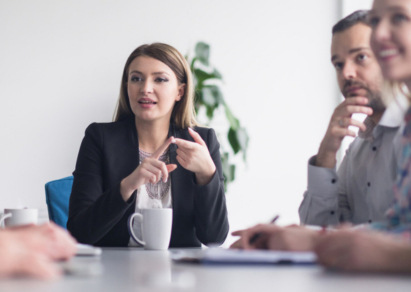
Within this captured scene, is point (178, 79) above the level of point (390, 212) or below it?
above

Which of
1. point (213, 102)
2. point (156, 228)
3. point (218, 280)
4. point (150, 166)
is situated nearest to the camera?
point (218, 280)

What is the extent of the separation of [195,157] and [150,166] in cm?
21

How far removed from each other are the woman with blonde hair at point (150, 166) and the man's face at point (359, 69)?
0.58m

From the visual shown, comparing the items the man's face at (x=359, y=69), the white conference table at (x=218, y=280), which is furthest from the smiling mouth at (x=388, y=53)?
the man's face at (x=359, y=69)

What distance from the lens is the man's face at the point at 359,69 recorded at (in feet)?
5.13

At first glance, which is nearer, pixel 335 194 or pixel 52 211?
pixel 335 194

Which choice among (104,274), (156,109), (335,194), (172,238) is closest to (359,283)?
(104,274)

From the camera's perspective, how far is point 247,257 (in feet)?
2.88

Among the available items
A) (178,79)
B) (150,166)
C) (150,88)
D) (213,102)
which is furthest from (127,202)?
(213,102)

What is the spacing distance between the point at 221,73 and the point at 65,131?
119cm

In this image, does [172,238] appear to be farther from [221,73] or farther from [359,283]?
[221,73]

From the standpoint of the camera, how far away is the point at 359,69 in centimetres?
158

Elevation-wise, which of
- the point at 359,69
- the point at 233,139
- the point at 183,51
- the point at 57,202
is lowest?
the point at 57,202

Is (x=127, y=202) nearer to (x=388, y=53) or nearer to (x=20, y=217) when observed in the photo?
(x=20, y=217)
